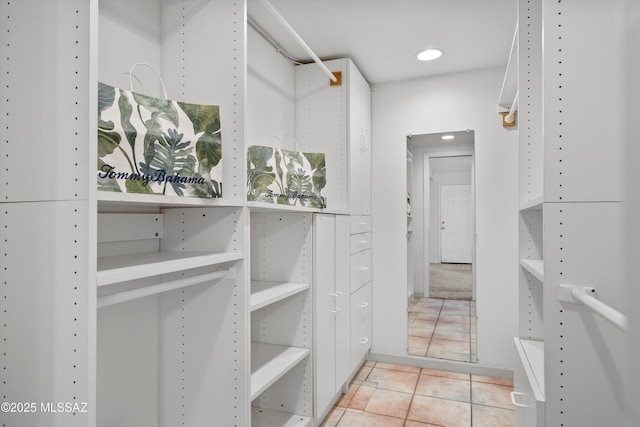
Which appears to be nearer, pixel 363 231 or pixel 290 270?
pixel 290 270

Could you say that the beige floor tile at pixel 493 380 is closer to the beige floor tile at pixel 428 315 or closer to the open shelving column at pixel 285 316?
the beige floor tile at pixel 428 315

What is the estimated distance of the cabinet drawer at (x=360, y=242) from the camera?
2.70 metres

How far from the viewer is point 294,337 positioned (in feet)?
6.72

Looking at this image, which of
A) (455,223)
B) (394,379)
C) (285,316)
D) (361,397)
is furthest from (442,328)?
(285,316)

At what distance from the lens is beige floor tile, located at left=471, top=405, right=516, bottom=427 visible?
7.16 feet

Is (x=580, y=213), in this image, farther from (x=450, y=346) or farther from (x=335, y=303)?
(x=450, y=346)

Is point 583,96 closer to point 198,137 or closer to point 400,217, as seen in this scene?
point 198,137

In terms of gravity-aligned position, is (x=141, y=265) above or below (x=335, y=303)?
above

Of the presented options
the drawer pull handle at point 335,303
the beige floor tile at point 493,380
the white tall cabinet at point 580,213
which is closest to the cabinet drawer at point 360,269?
the drawer pull handle at point 335,303

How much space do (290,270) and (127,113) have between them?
127cm

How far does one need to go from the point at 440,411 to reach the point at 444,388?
0.35 meters

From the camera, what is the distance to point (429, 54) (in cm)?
262

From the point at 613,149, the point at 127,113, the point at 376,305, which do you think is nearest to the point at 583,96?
the point at 613,149

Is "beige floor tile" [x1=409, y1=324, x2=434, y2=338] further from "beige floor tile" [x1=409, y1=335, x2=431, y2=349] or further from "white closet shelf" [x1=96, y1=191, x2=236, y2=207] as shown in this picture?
"white closet shelf" [x1=96, y1=191, x2=236, y2=207]
